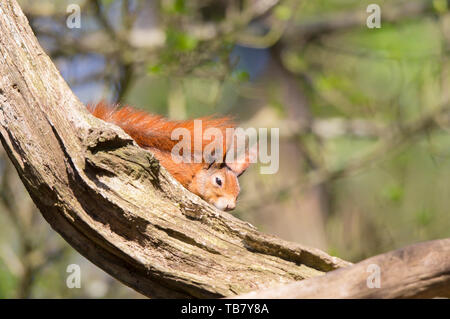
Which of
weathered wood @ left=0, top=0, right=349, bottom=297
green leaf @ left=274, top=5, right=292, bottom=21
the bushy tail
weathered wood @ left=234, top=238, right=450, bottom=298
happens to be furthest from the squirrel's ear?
green leaf @ left=274, top=5, right=292, bottom=21

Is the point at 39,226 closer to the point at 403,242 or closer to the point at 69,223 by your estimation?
the point at 69,223

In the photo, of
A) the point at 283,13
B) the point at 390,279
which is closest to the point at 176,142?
the point at 390,279

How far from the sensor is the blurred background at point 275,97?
14.5 feet

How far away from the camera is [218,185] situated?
3012 millimetres

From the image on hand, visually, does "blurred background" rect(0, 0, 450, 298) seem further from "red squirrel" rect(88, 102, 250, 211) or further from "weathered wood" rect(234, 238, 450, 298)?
"weathered wood" rect(234, 238, 450, 298)

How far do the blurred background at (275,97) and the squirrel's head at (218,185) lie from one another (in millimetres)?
899

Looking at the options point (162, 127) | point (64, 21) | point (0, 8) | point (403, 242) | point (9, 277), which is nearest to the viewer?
point (0, 8)

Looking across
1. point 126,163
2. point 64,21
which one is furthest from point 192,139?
point 64,21

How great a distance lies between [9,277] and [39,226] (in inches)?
43.0

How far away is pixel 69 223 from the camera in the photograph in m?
2.32

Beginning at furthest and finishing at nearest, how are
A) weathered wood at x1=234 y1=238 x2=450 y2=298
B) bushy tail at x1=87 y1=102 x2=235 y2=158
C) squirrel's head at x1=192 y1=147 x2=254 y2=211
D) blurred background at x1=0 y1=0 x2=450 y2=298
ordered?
blurred background at x1=0 y1=0 x2=450 y2=298 → squirrel's head at x1=192 y1=147 x2=254 y2=211 → bushy tail at x1=87 y1=102 x2=235 y2=158 → weathered wood at x1=234 y1=238 x2=450 y2=298

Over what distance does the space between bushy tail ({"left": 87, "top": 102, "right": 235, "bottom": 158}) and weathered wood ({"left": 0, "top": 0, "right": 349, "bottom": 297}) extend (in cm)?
41

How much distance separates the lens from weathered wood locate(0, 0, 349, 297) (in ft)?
7.42

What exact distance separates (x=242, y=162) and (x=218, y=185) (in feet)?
0.85
